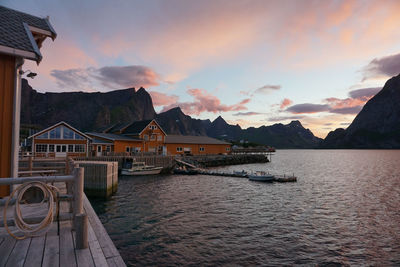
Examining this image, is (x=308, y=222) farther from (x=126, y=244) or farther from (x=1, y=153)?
(x=1, y=153)

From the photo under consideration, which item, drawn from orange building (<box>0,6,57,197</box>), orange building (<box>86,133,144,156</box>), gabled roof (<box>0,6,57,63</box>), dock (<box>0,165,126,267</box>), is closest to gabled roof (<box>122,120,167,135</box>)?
orange building (<box>86,133,144,156</box>)

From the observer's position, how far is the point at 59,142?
41.9m

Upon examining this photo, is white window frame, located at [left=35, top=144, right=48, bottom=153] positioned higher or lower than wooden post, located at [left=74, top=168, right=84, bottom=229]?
higher

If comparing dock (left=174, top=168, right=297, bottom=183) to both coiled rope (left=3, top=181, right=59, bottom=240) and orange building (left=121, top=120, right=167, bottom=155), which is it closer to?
orange building (left=121, top=120, right=167, bottom=155)

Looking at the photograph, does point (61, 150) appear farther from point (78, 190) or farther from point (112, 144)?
point (78, 190)

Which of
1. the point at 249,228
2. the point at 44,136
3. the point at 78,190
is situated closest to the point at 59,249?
the point at 78,190

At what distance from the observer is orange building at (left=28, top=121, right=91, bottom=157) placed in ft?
132

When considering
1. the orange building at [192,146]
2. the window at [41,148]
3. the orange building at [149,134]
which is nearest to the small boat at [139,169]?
the orange building at [149,134]

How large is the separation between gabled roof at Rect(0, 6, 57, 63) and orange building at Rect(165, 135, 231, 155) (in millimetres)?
50086

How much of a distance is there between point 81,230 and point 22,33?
9.05 meters

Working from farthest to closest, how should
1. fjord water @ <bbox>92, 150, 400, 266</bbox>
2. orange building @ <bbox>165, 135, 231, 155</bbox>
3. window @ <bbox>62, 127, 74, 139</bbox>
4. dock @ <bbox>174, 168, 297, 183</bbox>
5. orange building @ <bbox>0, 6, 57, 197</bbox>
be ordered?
1. orange building @ <bbox>165, 135, 231, 155</bbox>
2. window @ <bbox>62, 127, 74, 139</bbox>
3. dock @ <bbox>174, 168, 297, 183</bbox>
4. fjord water @ <bbox>92, 150, 400, 266</bbox>
5. orange building @ <bbox>0, 6, 57, 197</bbox>

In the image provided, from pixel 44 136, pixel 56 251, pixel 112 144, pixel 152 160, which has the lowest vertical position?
pixel 152 160

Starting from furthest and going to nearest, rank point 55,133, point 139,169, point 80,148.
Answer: point 80,148, point 55,133, point 139,169

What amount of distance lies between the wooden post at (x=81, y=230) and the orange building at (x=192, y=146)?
55.1m
